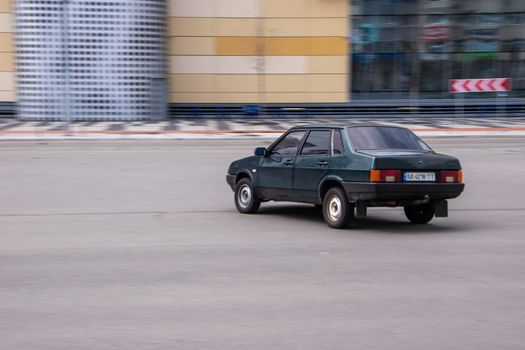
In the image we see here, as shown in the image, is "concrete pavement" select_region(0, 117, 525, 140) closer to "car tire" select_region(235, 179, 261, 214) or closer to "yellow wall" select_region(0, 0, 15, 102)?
"yellow wall" select_region(0, 0, 15, 102)

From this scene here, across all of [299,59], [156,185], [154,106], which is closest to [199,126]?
[154,106]

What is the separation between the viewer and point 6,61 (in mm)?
46094

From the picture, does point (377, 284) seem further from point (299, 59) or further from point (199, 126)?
point (299, 59)

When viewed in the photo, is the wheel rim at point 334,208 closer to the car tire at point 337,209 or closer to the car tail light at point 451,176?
the car tire at point 337,209

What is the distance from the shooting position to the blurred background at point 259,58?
4269cm

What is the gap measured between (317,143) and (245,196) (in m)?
1.78

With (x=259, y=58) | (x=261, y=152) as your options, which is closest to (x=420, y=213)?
(x=261, y=152)

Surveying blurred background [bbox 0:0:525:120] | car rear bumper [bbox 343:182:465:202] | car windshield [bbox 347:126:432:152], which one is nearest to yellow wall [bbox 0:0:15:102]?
blurred background [bbox 0:0:525:120]

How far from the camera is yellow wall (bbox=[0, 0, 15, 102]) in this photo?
45938 millimetres

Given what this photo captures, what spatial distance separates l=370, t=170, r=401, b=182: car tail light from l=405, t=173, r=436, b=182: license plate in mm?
129

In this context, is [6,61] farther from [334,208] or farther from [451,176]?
[451,176]

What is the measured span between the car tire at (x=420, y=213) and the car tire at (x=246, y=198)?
226cm

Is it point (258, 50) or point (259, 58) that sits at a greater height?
point (258, 50)

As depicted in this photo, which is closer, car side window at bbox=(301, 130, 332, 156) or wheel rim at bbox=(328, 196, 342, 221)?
wheel rim at bbox=(328, 196, 342, 221)
